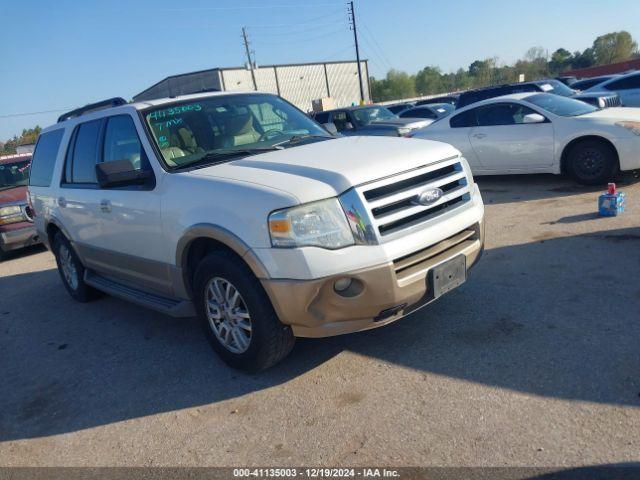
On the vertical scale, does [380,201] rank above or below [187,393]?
above

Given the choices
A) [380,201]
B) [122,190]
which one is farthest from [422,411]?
[122,190]

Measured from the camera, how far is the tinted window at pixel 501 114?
28.8 feet

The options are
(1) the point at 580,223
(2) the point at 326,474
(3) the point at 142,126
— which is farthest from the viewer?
(1) the point at 580,223

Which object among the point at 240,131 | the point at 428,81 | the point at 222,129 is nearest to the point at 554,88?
the point at 240,131

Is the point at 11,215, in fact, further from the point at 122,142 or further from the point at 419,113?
the point at 419,113

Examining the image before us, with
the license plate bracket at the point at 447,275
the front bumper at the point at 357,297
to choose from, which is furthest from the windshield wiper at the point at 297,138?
the license plate bracket at the point at 447,275

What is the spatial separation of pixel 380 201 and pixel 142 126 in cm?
218

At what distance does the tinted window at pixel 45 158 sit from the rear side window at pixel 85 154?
1.67ft

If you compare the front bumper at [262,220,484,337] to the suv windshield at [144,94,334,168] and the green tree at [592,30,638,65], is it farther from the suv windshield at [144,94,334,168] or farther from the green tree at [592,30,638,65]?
the green tree at [592,30,638,65]

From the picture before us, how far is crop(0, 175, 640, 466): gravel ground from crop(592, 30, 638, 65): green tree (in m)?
83.5

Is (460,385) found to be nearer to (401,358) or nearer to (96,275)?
(401,358)

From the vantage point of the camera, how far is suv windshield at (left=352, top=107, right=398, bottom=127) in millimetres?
15195

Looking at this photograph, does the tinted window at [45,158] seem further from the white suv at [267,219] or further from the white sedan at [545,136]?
the white sedan at [545,136]

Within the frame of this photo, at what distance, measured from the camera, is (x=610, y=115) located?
26.2ft
